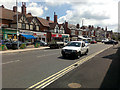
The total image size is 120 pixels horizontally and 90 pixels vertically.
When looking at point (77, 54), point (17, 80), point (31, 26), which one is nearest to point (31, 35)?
point (31, 26)

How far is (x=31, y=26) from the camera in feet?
120

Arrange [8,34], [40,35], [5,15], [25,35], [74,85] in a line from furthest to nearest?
[40,35] → [5,15] → [25,35] → [8,34] → [74,85]

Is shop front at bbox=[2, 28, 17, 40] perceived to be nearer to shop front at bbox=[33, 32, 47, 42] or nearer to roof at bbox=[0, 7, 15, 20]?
roof at bbox=[0, 7, 15, 20]

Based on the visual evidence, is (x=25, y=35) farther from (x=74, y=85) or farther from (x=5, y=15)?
(x=74, y=85)

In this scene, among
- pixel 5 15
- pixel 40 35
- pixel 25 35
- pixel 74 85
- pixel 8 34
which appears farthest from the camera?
pixel 40 35

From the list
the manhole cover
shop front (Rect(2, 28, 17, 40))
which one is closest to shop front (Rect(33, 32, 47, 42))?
shop front (Rect(2, 28, 17, 40))

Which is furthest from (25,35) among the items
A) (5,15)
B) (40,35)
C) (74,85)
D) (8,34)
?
(74,85)

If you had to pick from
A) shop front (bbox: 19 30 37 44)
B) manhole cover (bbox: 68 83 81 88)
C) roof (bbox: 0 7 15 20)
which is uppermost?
roof (bbox: 0 7 15 20)

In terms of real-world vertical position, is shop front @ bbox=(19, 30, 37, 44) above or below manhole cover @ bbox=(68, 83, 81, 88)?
above

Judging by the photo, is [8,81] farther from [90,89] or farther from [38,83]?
[90,89]

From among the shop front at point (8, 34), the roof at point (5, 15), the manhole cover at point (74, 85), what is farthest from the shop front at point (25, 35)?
the manhole cover at point (74, 85)

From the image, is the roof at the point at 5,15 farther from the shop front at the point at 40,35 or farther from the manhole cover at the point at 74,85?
the manhole cover at the point at 74,85

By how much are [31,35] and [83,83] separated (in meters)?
28.9

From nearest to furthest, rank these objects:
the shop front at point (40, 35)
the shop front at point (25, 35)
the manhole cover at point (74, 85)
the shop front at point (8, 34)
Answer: the manhole cover at point (74, 85) → the shop front at point (8, 34) → the shop front at point (25, 35) → the shop front at point (40, 35)
